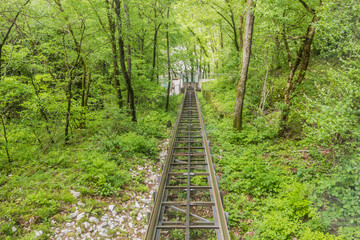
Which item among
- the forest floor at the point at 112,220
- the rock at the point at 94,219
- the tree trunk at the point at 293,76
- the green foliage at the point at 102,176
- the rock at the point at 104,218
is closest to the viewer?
the forest floor at the point at 112,220

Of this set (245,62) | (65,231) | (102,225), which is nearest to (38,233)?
(65,231)

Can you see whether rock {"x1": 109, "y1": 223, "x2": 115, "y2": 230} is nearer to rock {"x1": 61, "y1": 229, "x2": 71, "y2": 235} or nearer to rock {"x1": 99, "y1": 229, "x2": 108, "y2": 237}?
rock {"x1": 99, "y1": 229, "x2": 108, "y2": 237}

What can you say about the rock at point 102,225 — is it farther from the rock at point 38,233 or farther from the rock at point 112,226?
the rock at point 38,233

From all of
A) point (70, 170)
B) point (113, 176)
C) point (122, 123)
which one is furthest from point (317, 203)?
point (122, 123)

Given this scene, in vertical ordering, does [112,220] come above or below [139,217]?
above

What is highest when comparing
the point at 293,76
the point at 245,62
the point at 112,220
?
the point at 245,62

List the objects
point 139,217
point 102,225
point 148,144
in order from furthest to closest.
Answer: point 148,144 < point 139,217 < point 102,225

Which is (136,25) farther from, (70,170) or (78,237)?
(78,237)

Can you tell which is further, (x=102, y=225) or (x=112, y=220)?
(x=112, y=220)

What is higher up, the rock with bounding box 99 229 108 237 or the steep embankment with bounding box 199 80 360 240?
the steep embankment with bounding box 199 80 360 240

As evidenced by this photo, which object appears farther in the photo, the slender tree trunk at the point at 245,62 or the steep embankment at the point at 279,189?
the slender tree trunk at the point at 245,62

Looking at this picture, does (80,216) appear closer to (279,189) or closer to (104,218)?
(104,218)

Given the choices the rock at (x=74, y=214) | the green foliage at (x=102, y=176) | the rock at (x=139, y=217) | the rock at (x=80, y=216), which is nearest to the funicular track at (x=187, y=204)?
the rock at (x=139, y=217)

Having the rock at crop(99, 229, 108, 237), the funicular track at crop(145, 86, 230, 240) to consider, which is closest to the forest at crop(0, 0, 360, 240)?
the rock at crop(99, 229, 108, 237)
